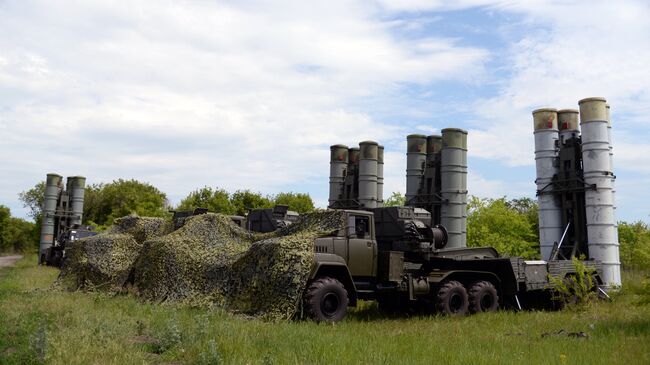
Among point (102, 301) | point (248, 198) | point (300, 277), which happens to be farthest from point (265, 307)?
point (248, 198)

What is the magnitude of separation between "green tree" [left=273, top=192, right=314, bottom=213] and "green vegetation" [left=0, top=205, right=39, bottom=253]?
45.7 meters

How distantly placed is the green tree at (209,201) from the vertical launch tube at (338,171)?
59.3 feet

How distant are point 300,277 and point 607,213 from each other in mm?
11972

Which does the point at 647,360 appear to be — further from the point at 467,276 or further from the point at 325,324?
the point at 467,276

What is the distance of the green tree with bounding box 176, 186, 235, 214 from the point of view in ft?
150

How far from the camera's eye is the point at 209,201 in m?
46.5

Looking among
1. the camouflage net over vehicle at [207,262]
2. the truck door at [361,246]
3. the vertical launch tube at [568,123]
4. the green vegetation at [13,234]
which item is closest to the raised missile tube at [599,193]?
the vertical launch tube at [568,123]

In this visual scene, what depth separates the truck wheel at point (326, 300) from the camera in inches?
448

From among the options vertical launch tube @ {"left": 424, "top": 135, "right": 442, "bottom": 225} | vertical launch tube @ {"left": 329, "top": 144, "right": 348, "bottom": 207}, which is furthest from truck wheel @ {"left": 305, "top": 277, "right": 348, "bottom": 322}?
vertical launch tube @ {"left": 329, "top": 144, "right": 348, "bottom": 207}

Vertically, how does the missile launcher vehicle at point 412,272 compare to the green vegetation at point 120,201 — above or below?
below

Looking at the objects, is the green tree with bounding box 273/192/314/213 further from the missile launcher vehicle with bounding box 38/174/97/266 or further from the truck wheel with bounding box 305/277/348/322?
the truck wheel with bounding box 305/277/348/322

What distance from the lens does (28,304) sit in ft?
43.4

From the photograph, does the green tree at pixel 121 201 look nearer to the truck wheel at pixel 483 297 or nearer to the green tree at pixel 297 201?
the green tree at pixel 297 201

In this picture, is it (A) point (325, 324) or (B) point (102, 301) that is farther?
(B) point (102, 301)
